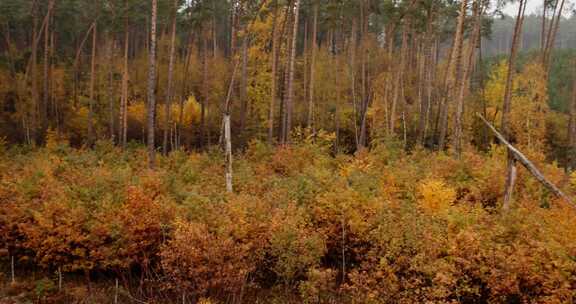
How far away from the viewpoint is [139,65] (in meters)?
35.3

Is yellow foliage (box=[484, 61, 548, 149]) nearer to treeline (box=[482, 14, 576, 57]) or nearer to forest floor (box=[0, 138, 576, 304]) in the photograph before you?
forest floor (box=[0, 138, 576, 304])

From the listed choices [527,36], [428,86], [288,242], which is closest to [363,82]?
[428,86]

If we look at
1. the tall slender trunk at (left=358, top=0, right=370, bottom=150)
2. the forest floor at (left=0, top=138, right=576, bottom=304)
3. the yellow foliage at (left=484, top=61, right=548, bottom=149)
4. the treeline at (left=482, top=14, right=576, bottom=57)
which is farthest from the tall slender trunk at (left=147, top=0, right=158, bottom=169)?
the treeline at (left=482, top=14, right=576, bottom=57)

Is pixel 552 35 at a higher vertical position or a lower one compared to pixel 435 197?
higher

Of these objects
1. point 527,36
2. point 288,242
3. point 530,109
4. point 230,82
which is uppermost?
point 527,36

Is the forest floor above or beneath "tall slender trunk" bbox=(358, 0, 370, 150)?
beneath

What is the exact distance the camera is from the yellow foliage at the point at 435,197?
11.4 metres

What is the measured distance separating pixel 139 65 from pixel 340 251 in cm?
2950

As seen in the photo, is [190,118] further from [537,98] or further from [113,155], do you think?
[537,98]

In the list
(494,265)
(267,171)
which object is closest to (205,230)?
(494,265)

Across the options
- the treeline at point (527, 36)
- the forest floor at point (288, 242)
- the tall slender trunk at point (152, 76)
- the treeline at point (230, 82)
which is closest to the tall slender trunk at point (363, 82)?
the treeline at point (230, 82)

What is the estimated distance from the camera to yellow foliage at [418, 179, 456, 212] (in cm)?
1140

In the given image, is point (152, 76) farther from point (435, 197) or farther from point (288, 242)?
point (435, 197)

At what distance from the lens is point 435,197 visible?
38.5ft
